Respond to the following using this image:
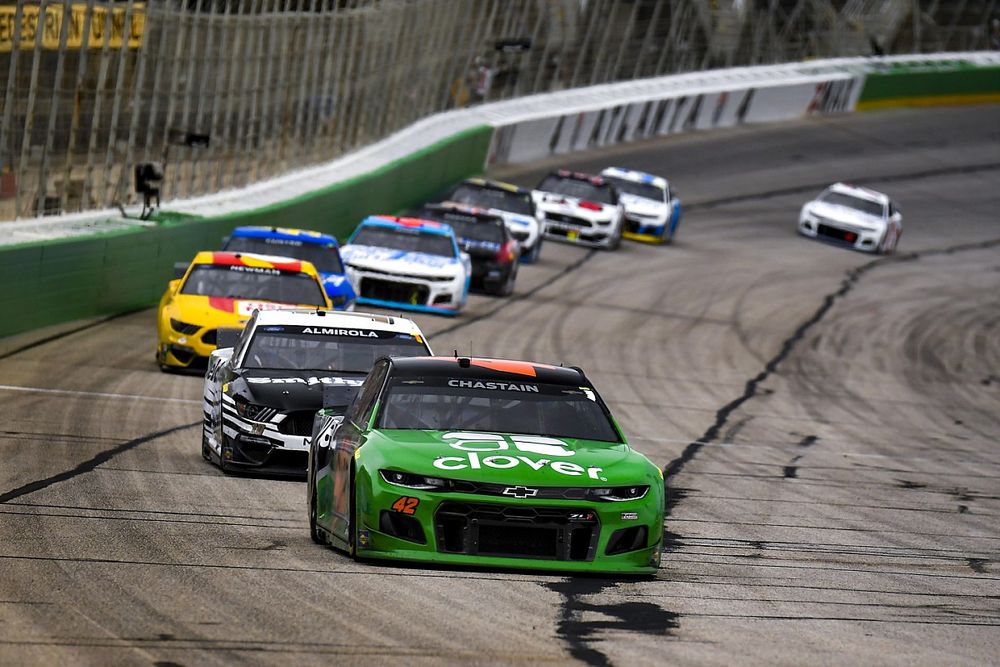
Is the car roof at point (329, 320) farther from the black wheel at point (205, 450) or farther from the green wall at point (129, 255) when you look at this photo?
the green wall at point (129, 255)

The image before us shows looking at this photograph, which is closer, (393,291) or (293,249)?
(293,249)

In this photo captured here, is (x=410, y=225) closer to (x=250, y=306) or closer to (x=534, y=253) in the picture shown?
(x=534, y=253)

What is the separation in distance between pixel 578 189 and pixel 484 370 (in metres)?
25.9

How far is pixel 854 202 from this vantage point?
40312 mm

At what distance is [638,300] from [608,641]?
2256cm

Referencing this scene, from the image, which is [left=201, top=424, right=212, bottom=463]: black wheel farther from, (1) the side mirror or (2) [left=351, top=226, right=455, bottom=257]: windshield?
(2) [left=351, top=226, right=455, bottom=257]: windshield

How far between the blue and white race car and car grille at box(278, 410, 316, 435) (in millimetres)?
12368

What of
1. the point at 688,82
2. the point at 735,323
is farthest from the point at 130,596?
the point at 688,82

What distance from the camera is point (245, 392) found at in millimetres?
13195

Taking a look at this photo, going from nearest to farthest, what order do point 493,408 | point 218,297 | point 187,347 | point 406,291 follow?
point 493,408 < point 187,347 < point 218,297 < point 406,291

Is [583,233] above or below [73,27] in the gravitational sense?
below

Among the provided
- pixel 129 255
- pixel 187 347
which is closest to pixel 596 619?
pixel 187 347

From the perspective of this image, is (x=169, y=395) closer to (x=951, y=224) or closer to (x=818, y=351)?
(x=818, y=351)

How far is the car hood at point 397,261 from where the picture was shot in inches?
1006
